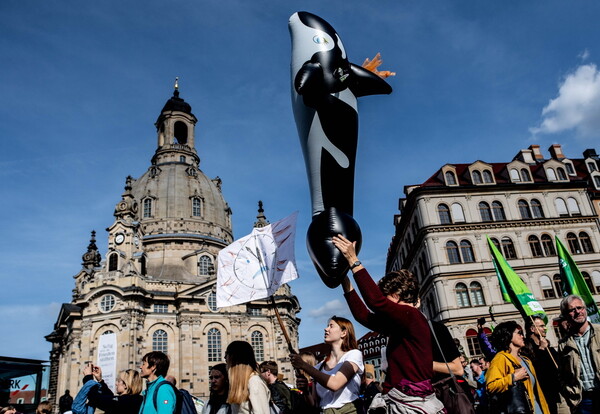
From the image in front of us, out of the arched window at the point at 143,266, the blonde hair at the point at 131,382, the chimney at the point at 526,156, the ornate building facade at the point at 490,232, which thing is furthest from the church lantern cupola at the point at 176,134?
the blonde hair at the point at 131,382

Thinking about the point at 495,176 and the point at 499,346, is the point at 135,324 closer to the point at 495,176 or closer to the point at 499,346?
the point at 495,176

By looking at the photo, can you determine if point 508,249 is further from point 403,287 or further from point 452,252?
point 403,287

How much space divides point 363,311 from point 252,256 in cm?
260

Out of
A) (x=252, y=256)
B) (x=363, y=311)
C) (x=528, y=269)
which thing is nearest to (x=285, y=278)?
(x=252, y=256)

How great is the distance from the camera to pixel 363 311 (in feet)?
14.2

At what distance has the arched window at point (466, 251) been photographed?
30255mm

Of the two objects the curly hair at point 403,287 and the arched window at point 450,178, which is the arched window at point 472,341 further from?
the curly hair at point 403,287

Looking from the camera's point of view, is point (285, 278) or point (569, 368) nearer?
point (569, 368)

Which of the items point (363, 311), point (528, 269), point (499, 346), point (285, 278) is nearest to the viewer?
point (363, 311)

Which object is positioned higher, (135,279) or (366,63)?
(135,279)

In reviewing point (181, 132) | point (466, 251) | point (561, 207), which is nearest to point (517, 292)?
point (466, 251)

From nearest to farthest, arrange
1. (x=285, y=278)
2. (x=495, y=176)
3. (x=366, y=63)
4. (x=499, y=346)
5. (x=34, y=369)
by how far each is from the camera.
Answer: (x=499, y=346) < (x=285, y=278) < (x=366, y=63) < (x=34, y=369) < (x=495, y=176)

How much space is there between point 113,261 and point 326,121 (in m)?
43.3

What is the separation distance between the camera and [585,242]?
31469 millimetres
